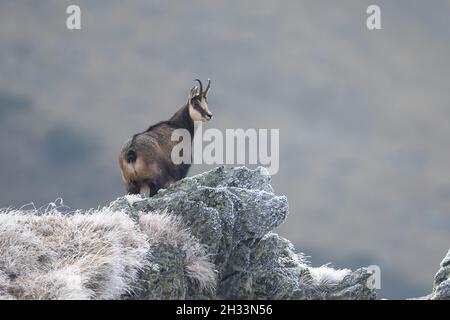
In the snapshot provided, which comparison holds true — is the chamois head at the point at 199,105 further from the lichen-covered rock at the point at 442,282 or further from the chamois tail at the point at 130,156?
the lichen-covered rock at the point at 442,282

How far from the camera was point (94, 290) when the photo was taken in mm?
11898

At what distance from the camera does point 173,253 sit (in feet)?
43.4

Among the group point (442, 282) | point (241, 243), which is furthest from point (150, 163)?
point (442, 282)

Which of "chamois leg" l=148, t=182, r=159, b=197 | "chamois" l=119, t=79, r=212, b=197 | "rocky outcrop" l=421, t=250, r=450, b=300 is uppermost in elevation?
"chamois" l=119, t=79, r=212, b=197

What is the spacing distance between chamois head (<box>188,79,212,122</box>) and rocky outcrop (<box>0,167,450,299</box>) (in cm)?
321

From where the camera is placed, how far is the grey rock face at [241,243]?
13.9m

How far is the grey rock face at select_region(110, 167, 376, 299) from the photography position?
13852mm

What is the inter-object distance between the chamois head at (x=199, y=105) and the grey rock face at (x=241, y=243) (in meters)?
3.97

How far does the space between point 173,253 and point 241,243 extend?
1.70 meters

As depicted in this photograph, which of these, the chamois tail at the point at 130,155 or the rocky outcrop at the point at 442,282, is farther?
the chamois tail at the point at 130,155

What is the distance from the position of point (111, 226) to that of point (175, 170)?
457 cm

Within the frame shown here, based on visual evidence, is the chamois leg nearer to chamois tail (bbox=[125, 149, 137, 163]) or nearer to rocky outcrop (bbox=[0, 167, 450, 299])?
chamois tail (bbox=[125, 149, 137, 163])

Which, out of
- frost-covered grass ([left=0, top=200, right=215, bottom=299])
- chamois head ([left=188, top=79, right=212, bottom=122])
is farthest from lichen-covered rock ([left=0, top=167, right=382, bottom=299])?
chamois head ([left=188, top=79, right=212, bottom=122])

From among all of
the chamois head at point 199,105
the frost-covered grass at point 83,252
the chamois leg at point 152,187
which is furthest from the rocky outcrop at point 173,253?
the chamois head at point 199,105
